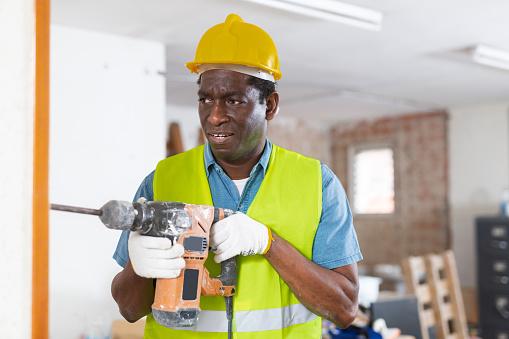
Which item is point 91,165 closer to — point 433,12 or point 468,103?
point 433,12

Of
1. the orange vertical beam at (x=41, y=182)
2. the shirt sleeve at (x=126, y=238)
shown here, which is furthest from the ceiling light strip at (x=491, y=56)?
the orange vertical beam at (x=41, y=182)

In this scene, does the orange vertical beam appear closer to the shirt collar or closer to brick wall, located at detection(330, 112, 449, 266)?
the shirt collar

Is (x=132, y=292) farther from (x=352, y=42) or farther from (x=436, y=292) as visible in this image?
(x=436, y=292)

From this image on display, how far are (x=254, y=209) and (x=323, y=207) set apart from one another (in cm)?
16

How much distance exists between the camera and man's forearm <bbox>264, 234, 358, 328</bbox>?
3.49ft

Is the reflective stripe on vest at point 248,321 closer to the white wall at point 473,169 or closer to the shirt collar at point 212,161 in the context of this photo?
the shirt collar at point 212,161

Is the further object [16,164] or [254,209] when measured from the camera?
[254,209]

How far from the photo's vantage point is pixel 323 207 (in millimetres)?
1184

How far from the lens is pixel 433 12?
265 cm

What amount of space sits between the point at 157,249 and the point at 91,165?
6.05 ft

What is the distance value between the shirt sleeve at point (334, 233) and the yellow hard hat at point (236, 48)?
0.31 metres

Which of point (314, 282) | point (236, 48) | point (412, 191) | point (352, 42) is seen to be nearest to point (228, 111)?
point (236, 48)

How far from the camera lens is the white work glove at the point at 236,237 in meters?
1.00

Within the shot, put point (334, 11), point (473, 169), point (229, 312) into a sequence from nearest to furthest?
point (229, 312), point (334, 11), point (473, 169)
